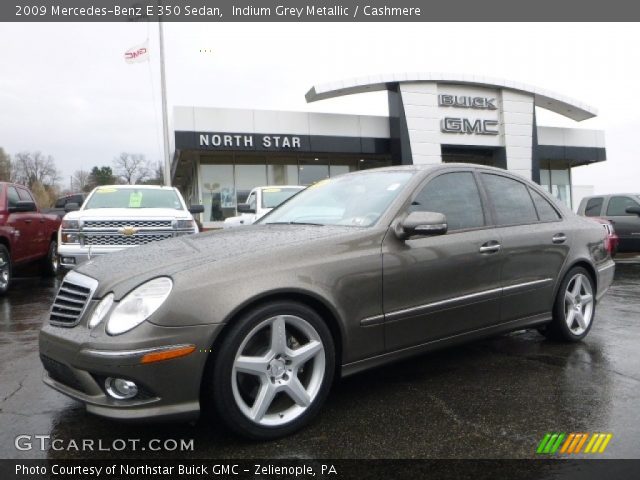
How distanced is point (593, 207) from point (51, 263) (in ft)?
39.8

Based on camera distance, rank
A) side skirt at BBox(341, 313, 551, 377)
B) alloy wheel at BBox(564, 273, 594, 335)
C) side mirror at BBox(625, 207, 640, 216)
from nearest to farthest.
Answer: side skirt at BBox(341, 313, 551, 377)
alloy wheel at BBox(564, 273, 594, 335)
side mirror at BBox(625, 207, 640, 216)

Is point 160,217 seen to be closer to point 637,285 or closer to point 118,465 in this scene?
point 118,465

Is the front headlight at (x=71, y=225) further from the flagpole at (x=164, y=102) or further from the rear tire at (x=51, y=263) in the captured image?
the flagpole at (x=164, y=102)

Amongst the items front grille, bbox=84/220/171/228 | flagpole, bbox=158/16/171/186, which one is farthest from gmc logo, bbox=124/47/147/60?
front grille, bbox=84/220/171/228

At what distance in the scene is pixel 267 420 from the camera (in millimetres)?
2625

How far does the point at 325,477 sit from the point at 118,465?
99 cm

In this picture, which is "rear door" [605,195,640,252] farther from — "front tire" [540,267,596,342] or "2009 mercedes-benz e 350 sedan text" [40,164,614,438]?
"2009 mercedes-benz e 350 sedan text" [40,164,614,438]

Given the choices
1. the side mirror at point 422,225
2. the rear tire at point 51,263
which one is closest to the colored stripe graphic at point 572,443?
the side mirror at point 422,225

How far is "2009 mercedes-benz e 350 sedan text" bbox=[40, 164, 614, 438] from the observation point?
2.41 meters

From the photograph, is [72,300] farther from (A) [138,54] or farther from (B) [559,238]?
(A) [138,54]

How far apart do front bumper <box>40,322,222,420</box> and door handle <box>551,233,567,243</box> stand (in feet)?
9.81

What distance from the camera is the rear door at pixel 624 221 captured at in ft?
37.4

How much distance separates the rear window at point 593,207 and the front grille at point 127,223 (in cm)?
1005

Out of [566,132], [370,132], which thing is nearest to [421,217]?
[370,132]
